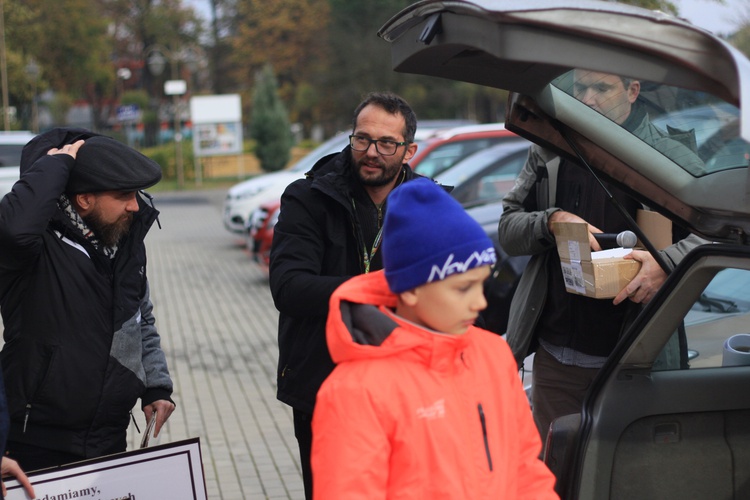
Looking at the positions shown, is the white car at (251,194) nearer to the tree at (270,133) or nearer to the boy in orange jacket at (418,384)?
the boy in orange jacket at (418,384)

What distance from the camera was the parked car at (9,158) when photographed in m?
14.7

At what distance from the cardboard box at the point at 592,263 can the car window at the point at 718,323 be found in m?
0.29

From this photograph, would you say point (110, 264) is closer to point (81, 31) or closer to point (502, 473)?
point (502, 473)

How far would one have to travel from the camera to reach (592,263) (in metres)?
3.29

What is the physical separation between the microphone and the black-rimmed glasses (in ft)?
2.77

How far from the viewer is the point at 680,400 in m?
3.07

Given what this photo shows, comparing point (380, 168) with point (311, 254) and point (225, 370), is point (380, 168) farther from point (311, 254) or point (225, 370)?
point (225, 370)

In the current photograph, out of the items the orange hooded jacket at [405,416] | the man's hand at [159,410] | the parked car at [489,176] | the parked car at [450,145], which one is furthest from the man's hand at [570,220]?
the parked car at [450,145]

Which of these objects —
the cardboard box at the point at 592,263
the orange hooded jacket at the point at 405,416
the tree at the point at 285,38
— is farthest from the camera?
the tree at the point at 285,38

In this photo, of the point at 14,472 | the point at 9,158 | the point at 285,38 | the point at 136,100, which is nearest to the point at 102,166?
the point at 14,472

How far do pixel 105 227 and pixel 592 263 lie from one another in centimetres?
158

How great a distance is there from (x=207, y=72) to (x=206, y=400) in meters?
62.5

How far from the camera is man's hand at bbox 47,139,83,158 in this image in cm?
313

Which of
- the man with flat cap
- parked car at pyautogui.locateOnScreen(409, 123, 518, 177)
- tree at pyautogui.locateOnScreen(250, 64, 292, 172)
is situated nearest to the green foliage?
tree at pyautogui.locateOnScreen(250, 64, 292, 172)
